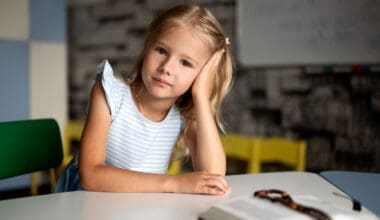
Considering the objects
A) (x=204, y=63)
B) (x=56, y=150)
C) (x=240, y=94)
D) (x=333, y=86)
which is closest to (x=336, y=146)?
(x=333, y=86)

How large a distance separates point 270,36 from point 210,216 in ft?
5.79

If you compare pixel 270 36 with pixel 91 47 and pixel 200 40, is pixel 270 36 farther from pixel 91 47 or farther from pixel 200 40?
pixel 91 47

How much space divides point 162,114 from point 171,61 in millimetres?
288

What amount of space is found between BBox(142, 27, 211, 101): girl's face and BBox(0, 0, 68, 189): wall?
6.14 feet

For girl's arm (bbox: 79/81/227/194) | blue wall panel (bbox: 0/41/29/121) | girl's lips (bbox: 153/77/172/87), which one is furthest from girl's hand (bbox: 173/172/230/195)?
blue wall panel (bbox: 0/41/29/121)

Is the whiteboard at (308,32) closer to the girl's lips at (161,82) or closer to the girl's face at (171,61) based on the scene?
the girl's face at (171,61)

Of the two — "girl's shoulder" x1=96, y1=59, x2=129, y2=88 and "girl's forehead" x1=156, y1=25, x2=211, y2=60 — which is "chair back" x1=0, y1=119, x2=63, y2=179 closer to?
"girl's shoulder" x1=96, y1=59, x2=129, y2=88

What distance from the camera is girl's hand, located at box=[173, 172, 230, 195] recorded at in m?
1.02

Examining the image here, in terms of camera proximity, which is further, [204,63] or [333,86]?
[333,86]

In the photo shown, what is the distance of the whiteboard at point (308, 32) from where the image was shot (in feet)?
6.79

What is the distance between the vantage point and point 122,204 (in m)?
0.91

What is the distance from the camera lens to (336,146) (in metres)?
2.26

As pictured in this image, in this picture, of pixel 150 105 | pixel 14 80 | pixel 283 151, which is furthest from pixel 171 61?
pixel 14 80

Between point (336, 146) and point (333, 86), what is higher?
point (333, 86)
